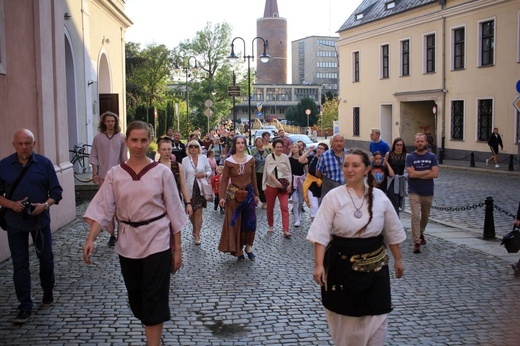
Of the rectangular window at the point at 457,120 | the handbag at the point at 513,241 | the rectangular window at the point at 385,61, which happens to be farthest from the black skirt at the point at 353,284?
the rectangular window at the point at 385,61

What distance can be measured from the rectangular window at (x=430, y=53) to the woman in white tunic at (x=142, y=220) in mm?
32969

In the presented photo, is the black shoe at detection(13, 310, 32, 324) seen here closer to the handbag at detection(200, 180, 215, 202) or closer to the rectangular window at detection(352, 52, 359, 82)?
the handbag at detection(200, 180, 215, 202)

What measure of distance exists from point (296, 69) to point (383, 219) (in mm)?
164729

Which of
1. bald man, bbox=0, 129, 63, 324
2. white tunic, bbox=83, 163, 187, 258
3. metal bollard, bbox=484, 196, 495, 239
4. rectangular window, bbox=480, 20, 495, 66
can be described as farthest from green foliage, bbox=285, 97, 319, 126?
white tunic, bbox=83, 163, 187, 258

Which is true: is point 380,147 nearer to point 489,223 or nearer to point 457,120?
point 489,223

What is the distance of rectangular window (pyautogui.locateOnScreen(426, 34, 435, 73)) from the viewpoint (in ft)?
117

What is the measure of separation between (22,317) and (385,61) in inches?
1456

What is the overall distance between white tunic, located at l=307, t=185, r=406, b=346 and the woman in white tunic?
3.90 feet

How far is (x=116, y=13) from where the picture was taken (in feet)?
82.8

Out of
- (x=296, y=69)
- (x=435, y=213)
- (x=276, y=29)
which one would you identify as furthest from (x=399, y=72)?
(x=296, y=69)

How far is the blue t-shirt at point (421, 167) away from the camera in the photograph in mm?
10117

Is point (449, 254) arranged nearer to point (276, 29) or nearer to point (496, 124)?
point (496, 124)

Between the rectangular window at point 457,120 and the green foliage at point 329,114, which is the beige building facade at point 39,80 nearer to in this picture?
the rectangular window at point 457,120

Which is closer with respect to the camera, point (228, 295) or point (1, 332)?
point (1, 332)
